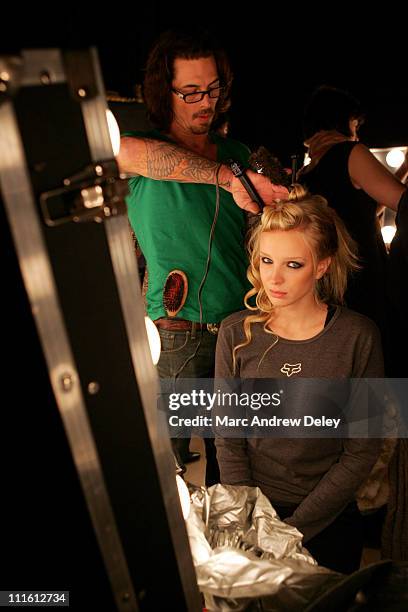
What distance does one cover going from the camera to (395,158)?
108 inches

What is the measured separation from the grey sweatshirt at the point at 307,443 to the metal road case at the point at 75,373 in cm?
69

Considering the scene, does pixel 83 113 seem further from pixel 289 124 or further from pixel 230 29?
pixel 289 124

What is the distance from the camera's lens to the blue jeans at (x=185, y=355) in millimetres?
1446

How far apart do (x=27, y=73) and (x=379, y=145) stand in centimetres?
268

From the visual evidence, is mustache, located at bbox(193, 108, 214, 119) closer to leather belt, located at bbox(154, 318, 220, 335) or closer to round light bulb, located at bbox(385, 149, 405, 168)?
leather belt, located at bbox(154, 318, 220, 335)

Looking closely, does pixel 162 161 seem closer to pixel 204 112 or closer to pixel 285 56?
pixel 204 112

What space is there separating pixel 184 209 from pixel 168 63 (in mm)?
379

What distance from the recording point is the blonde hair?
53.3 inches

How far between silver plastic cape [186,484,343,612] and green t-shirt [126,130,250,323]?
555 millimetres

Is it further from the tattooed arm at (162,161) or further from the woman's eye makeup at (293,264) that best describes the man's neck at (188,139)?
the woman's eye makeup at (293,264)

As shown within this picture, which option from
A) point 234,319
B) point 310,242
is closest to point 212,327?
point 234,319

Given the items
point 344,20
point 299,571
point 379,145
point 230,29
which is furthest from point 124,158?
point 379,145

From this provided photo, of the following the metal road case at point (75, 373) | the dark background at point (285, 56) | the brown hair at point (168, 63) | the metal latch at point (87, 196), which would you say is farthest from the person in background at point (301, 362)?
the dark background at point (285, 56)

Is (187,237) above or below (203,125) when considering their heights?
below
